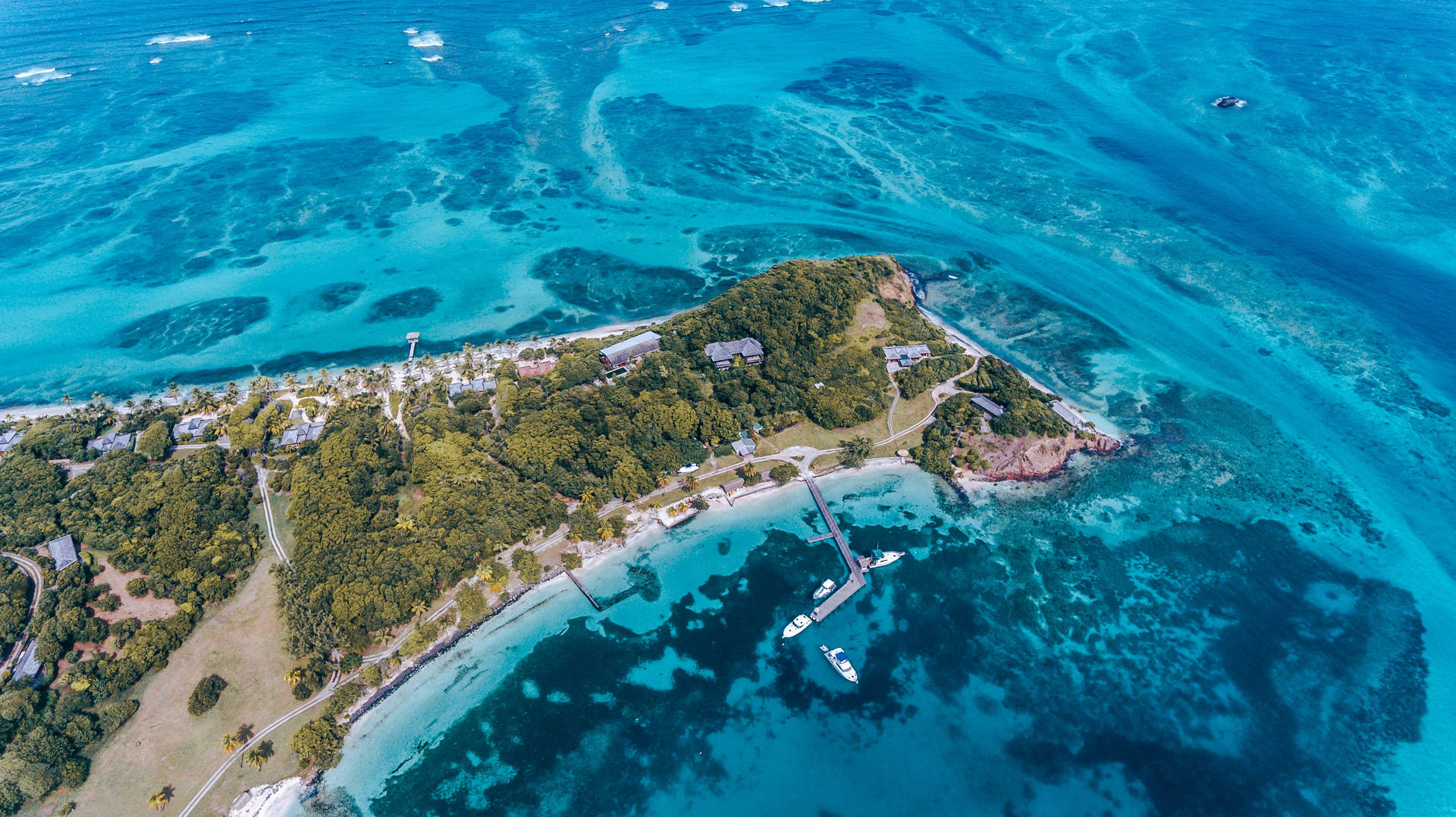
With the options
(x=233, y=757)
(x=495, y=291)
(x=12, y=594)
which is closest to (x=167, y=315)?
(x=495, y=291)

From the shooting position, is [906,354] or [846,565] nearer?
[846,565]

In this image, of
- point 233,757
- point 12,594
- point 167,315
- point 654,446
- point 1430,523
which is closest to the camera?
point 233,757

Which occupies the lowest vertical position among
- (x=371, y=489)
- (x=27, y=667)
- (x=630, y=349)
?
(x=27, y=667)

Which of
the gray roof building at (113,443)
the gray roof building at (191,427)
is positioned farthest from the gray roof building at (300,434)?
the gray roof building at (113,443)

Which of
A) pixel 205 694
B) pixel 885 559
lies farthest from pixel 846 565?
pixel 205 694

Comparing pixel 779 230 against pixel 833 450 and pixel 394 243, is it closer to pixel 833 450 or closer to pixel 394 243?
pixel 833 450

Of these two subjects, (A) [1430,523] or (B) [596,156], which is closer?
(A) [1430,523]

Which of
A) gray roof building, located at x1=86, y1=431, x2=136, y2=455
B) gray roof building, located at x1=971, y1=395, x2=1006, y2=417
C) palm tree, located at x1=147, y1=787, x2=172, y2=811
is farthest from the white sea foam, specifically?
gray roof building, located at x1=971, y1=395, x2=1006, y2=417

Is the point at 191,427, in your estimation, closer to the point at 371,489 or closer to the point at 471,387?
the point at 371,489
